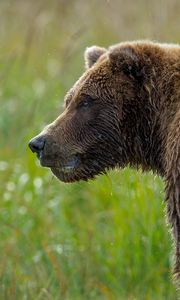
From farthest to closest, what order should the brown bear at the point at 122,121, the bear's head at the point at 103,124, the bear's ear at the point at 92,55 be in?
the bear's ear at the point at 92,55 < the bear's head at the point at 103,124 < the brown bear at the point at 122,121

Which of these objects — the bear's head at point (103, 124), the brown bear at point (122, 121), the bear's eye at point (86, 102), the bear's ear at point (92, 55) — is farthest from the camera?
the bear's ear at point (92, 55)

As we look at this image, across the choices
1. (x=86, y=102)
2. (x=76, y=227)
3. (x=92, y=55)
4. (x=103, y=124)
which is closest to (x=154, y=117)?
(x=103, y=124)

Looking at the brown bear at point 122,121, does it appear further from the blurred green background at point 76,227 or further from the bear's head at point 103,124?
the blurred green background at point 76,227

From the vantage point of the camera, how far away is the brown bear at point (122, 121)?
15.4ft

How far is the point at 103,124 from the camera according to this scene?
493 centimetres

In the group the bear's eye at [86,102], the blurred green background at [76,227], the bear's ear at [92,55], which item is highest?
the bear's ear at [92,55]

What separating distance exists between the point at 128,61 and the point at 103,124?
38cm

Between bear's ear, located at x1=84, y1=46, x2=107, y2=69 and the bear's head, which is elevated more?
bear's ear, located at x1=84, y1=46, x2=107, y2=69

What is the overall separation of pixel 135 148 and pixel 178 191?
0.47 meters

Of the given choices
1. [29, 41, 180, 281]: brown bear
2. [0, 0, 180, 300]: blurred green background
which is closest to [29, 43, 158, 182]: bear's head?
[29, 41, 180, 281]: brown bear

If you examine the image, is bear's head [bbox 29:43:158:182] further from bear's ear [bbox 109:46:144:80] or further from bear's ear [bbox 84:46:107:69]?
bear's ear [bbox 84:46:107:69]

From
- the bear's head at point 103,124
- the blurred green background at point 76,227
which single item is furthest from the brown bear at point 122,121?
the blurred green background at point 76,227

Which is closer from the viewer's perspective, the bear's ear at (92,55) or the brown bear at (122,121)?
the brown bear at (122,121)

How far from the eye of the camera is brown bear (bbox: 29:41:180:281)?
4699mm
